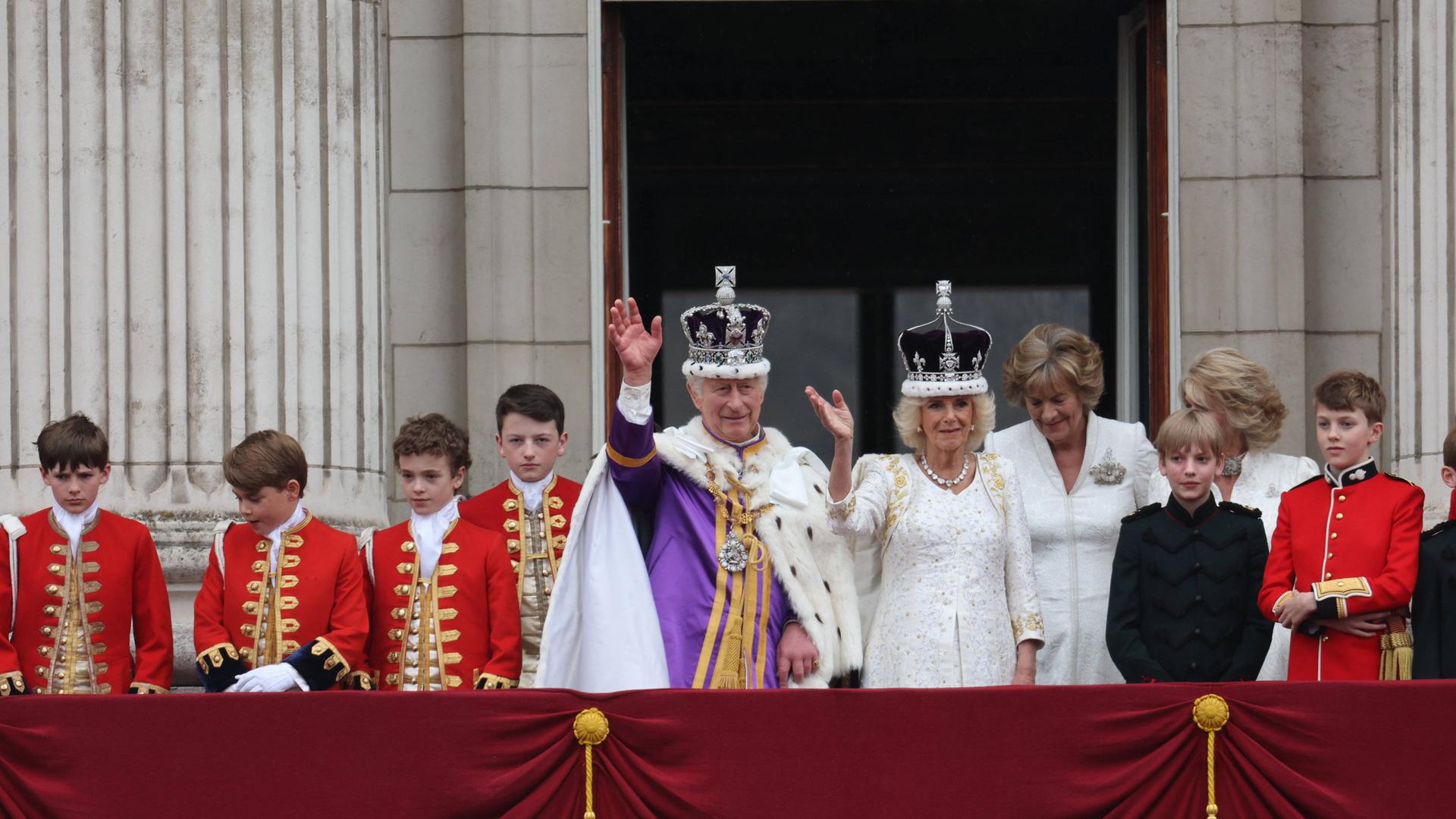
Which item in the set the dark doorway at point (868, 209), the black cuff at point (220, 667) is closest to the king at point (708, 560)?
the black cuff at point (220, 667)

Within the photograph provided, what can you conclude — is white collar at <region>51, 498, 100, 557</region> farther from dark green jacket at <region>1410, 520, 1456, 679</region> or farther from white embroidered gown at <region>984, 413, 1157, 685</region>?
dark green jacket at <region>1410, 520, 1456, 679</region>

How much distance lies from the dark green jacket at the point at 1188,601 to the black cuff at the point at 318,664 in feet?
7.39

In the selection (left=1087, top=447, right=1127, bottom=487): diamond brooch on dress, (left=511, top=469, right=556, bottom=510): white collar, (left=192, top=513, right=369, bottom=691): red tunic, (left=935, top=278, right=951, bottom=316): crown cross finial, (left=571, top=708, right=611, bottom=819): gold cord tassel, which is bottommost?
(left=571, top=708, right=611, bottom=819): gold cord tassel

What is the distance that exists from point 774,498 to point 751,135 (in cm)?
637

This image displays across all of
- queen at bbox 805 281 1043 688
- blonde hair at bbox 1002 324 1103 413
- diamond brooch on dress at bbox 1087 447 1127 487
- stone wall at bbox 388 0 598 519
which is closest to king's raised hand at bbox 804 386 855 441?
queen at bbox 805 281 1043 688

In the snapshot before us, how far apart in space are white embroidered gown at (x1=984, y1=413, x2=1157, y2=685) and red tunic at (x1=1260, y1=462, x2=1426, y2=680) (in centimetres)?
57

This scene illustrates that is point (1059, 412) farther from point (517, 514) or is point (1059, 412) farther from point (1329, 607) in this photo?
point (517, 514)

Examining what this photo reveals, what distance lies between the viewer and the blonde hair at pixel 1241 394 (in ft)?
20.1

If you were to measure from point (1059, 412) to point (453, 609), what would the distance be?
1.99 m

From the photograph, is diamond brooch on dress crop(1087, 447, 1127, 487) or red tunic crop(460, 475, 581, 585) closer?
diamond brooch on dress crop(1087, 447, 1127, 487)

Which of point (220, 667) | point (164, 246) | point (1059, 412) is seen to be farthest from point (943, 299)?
point (164, 246)

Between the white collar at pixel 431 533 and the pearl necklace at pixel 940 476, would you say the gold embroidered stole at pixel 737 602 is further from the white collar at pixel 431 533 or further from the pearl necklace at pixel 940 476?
the white collar at pixel 431 533

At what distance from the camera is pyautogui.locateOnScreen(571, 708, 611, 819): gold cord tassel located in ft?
16.2

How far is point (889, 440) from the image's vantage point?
12.3 meters
